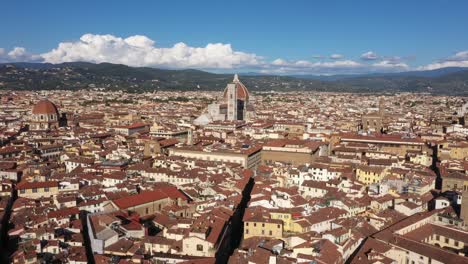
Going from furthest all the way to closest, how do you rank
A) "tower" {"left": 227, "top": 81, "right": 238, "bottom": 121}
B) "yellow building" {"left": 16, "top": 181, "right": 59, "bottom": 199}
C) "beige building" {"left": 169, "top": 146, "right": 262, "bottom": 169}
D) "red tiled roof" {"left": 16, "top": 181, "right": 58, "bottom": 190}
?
"tower" {"left": 227, "top": 81, "right": 238, "bottom": 121}, "beige building" {"left": 169, "top": 146, "right": 262, "bottom": 169}, "red tiled roof" {"left": 16, "top": 181, "right": 58, "bottom": 190}, "yellow building" {"left": 16, "top": 181, "right": 59, "bottom": 199}

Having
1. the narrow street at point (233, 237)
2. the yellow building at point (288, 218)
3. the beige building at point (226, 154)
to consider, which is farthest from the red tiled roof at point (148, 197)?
the beige building at point (226, 154)

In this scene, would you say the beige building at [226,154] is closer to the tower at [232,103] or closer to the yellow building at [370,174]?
the yellow building at [370,174]

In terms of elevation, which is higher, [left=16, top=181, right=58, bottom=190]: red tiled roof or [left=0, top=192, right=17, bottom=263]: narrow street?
[left=16, top=181, right=58, bottom=190]: red tiled roof

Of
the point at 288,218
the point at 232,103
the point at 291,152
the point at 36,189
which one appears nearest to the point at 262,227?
the point at 288,218

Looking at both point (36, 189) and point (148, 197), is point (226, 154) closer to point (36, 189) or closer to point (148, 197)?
point (148, 197)

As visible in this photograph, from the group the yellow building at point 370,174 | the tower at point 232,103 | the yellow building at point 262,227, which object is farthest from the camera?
the tower at point 232,103

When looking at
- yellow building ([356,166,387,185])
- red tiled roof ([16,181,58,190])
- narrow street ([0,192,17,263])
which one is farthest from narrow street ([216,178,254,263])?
red tiled roof ([16,181,58,190])

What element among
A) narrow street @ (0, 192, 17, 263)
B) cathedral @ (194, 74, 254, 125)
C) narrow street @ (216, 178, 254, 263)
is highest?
cathedral @ (194, 74, 254, 125)

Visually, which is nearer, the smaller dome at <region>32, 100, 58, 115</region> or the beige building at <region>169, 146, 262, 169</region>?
the beige building at <region>169, 146, 262, 169</region>

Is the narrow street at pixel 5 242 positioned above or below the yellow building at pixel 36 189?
below

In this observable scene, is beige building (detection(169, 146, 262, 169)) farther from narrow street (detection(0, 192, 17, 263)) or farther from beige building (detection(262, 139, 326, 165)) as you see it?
narrow street (detection(0, 192, 17, 263))

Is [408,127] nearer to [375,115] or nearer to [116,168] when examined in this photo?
[375,115]
